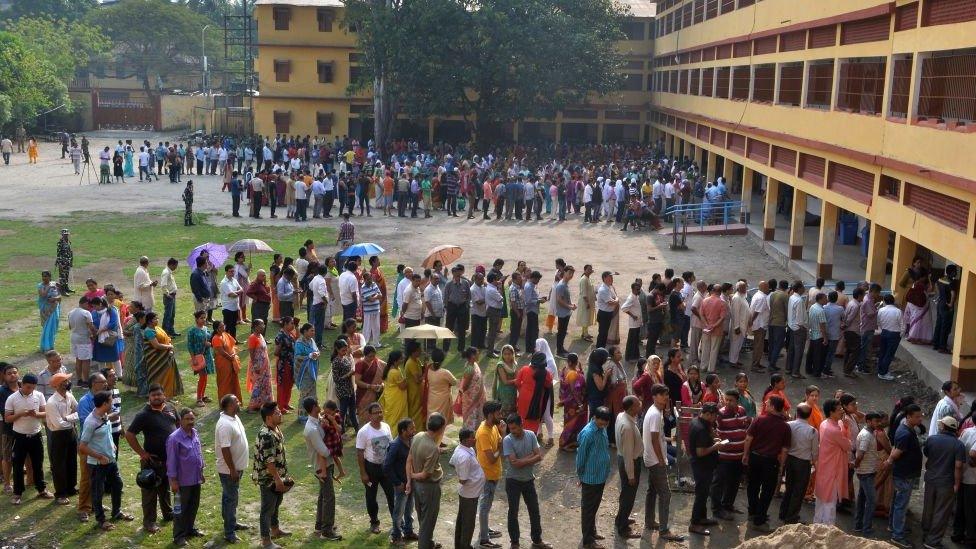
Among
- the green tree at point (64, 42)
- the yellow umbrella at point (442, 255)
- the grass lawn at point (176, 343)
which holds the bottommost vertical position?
the grass lawn at point (176, 343)

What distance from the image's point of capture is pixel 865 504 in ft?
30.1

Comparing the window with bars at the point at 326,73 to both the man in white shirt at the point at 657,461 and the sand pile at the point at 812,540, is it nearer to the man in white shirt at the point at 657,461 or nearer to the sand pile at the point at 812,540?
the man in white shirt at the point at 657,461

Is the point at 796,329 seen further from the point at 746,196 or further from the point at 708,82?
the point at 708,82

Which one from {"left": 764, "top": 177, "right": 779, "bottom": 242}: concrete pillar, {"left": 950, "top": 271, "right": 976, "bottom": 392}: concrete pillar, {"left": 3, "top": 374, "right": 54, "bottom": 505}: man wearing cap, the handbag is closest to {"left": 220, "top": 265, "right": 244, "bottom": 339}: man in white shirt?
the handbag

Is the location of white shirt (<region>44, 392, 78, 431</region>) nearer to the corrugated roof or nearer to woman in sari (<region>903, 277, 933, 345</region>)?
woman in sari (<region>903, 277, 933, 345</region>)

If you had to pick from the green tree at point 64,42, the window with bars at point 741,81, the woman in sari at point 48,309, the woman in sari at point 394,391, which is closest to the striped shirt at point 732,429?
the woman in sari at point 394,391

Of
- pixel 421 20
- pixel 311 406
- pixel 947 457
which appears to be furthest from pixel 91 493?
pixel 421 20

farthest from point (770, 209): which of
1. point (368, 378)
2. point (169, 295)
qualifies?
point (368, 378)

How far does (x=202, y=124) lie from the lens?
57344 mm

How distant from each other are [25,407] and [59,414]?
11.5 inches

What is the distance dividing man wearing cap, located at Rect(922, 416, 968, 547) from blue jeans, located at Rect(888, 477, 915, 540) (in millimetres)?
177

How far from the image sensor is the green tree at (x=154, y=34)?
6625 cm

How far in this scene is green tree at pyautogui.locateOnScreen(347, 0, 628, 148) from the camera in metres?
36.6

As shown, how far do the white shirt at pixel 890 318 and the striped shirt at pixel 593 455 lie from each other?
6.83 meters
